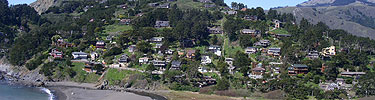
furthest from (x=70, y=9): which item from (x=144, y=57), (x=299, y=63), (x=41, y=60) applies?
(x=299, y=63)

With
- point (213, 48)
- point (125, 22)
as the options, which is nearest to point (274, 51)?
point (213, 48)

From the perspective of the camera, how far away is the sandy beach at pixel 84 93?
57.2 m

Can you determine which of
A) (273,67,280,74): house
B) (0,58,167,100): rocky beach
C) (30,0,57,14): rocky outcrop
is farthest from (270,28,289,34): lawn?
(30,0,57,14): rocky outcrop

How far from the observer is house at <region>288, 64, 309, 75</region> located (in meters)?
66.8

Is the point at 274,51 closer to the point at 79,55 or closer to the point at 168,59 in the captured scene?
the point at 168,59

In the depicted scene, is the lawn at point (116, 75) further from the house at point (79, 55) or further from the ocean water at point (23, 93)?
the ocean water at point (23, 93)

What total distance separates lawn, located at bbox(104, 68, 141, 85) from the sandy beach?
Answer: 3.49 metres

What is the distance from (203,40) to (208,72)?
59.3ft

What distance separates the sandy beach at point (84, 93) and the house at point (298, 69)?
25297mm

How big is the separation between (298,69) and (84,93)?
35.1 metres

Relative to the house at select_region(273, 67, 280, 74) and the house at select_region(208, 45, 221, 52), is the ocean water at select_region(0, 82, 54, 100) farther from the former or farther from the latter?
the house at select_region(273, 67, 280, 74)

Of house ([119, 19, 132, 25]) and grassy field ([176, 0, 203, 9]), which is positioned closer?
house ([119, 19, 132, 25])

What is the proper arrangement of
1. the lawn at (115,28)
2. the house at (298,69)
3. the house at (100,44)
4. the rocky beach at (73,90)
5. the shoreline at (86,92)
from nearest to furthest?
the shoreline at (86,92) → the rocky beach at (73,90) → the house at (298,69) → the house at (100,44) → the lawn at (115,28)

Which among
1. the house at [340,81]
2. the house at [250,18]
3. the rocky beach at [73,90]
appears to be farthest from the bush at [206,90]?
the house at [250,18]
